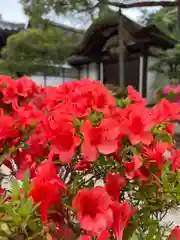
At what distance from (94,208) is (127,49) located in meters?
9.17

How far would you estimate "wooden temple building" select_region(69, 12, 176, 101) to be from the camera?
26.6 ft

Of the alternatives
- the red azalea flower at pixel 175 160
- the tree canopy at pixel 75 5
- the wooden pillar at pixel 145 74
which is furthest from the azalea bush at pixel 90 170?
the wooden pillar at pixel 145 74

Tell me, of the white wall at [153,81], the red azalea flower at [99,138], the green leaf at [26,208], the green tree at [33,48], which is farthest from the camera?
the green tree at [33,48]

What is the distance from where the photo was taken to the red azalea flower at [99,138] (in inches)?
19.6

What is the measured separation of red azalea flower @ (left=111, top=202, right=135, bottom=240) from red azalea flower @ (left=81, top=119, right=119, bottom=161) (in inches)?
3.4

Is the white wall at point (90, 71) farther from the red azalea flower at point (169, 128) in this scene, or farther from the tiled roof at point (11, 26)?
the red azalea flower at point (169, 128)

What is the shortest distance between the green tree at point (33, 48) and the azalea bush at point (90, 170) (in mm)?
9484

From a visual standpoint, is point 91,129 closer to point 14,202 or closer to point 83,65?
point 14,202

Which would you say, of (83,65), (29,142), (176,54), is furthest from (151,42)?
(29,142)

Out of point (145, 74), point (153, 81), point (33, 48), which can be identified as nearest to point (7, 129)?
point (145, 74)

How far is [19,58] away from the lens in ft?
33.0

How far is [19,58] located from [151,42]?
169 inches

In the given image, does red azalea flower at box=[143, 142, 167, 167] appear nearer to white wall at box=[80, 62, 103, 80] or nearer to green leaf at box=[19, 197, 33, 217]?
green leaf at box=[19, 197, 33, 217]

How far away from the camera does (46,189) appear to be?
0.45m
